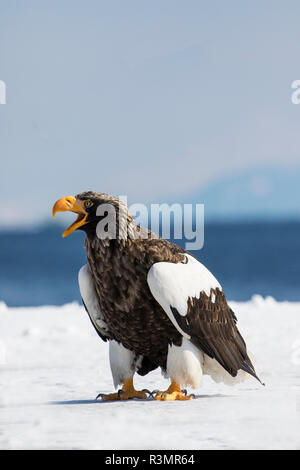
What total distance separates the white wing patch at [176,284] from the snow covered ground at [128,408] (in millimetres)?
644

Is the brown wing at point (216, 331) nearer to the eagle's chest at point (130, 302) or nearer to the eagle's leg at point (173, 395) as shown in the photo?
the eagle's chest at point (130, 302)

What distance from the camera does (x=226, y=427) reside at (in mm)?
4516

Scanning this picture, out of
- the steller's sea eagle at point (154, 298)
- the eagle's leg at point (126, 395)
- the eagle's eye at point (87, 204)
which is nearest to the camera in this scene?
the steller's sea eagle at point (154, 298)

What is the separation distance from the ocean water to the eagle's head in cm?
3500

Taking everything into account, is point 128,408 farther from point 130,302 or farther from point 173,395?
point 130,302

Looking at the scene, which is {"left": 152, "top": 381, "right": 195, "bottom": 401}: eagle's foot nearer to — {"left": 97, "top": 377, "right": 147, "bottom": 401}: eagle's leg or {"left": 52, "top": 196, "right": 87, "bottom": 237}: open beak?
{"left": 97, "top": 377, "right": 147, "bottom": 401}: eagle's leg

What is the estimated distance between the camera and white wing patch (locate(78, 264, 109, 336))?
5.64 metres

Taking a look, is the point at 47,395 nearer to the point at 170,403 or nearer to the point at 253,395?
the point at 170,403

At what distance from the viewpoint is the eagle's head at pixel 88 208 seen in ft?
17.5

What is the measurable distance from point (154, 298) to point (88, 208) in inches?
29.0

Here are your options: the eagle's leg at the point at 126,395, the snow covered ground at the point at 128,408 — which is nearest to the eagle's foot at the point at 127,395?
the eagle's leg at the point at 126,395

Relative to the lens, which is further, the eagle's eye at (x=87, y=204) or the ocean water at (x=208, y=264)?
the ocean water at (x=208, y=264)
